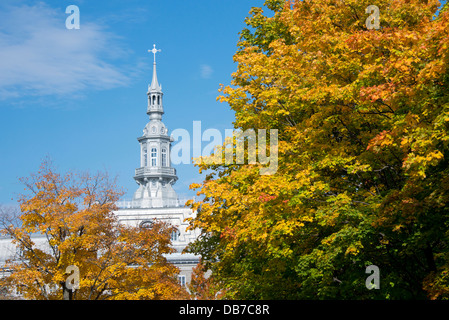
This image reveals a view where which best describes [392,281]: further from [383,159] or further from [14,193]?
[14,193]

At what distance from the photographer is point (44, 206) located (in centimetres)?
3469

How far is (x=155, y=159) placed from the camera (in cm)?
10425

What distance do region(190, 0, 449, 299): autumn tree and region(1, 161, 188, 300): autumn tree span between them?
10031mm

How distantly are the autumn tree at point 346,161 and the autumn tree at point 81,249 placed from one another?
10031 mm

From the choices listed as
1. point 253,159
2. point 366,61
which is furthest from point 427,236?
point 253,159

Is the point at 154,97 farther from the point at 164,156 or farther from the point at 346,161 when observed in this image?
the point at 346,161

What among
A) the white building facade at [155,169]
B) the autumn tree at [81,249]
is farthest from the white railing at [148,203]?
the autumn tree at [81,249]

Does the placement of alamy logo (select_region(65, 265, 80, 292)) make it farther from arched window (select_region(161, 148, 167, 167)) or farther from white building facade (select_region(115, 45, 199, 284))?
arched window (select_region(161, 148, 167, 167))

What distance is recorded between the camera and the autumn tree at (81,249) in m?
34.0

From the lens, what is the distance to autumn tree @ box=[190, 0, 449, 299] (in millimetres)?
17250

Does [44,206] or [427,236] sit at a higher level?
[44,206]

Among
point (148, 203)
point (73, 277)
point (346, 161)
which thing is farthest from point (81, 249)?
point (148, 203)

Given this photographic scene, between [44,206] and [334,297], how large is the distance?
62.0 feet

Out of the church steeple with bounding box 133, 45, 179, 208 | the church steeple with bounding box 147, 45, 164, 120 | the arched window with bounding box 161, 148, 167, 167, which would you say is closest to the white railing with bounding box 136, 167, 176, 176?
the church steeple with bounding box 133, 45, 179, 208
